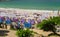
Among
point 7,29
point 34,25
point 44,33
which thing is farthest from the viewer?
point 34,25

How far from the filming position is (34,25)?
1472 centimetres

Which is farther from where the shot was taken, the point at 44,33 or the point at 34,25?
the point at 34,25

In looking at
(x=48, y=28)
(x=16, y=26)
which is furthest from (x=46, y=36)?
(x=16, y=26)

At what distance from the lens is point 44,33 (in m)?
12.4

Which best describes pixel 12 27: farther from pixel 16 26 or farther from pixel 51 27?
pixel 51 27

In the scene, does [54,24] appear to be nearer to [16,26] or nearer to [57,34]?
[57,34]

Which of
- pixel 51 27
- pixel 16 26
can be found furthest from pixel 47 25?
pixel 16 26

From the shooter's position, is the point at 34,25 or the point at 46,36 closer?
the point at 46,36

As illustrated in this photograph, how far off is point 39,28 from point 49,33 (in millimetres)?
645

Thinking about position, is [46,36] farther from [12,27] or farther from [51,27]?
[12,27]

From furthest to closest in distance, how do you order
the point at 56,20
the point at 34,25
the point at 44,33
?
the point at 34,25 → the point at 44,33 → the point at 56,20

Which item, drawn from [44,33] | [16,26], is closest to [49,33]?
[44,33]

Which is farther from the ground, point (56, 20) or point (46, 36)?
point (56, 20)

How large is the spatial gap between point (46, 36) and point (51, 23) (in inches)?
25.7
